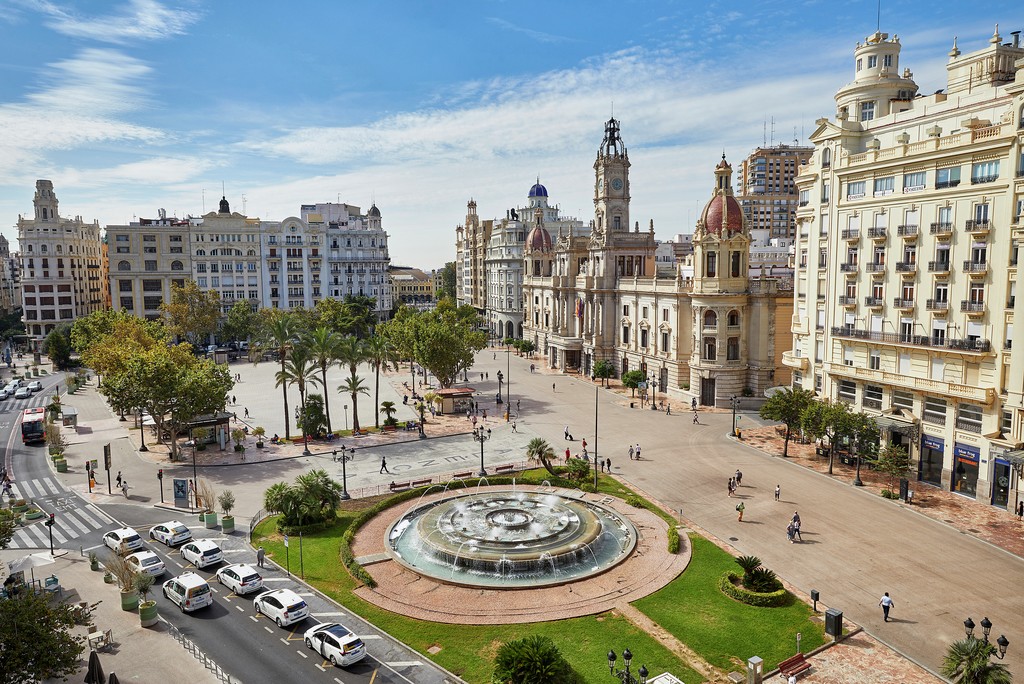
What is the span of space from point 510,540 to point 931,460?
103 ft

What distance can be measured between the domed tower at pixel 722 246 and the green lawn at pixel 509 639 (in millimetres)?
49892

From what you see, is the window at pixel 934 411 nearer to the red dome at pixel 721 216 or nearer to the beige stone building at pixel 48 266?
the red dome at pixel 721 216

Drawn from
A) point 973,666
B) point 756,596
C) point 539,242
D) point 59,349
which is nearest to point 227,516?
point 756,596

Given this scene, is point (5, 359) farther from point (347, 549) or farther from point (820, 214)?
point (820, 214)

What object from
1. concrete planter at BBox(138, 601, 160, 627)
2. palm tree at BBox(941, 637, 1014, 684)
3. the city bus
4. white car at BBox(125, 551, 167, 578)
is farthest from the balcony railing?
the city bus

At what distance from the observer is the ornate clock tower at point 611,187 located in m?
93.1

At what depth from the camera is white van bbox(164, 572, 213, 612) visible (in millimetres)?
30219

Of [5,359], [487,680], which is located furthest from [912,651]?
[5,359]

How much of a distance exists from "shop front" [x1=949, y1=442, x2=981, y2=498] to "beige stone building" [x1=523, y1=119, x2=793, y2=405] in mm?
26828

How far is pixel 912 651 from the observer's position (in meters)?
26.9

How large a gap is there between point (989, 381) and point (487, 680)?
1454 inches

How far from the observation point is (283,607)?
2900cm

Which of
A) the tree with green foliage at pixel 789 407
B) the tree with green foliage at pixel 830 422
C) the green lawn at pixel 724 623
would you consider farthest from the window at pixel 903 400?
the green lawn at pixel 724 623

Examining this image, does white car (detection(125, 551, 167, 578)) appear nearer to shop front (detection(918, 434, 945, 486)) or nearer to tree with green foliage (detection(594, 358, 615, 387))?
shop front (detection(918, 434, 945, 486))
